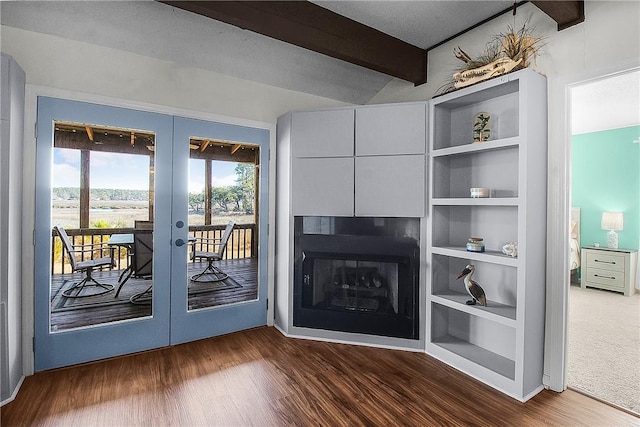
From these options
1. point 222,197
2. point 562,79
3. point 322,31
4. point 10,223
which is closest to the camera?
point 10,223

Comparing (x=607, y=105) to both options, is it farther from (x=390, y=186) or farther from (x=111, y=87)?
(x=111, y=87)

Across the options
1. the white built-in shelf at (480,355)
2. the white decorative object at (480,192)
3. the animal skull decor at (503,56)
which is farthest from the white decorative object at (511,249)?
A: the animal skull decor at (503,56)

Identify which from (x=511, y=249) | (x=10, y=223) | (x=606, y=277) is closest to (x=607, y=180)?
(x=606, y=277)

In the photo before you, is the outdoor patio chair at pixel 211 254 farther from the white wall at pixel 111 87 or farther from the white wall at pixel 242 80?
the white wall at pixel 242 80

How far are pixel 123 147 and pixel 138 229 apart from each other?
0.69m

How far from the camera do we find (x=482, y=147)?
2365 mm

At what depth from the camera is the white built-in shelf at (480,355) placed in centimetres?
231

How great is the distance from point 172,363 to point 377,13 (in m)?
3.24

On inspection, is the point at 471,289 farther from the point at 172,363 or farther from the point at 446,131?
the point at 172,363

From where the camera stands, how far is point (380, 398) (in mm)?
2100

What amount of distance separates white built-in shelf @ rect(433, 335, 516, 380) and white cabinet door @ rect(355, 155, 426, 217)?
3.68 ft

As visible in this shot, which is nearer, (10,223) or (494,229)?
(10,223)

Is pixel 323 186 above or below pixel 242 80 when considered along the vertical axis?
below

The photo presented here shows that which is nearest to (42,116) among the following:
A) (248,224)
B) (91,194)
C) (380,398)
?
(91,194)
